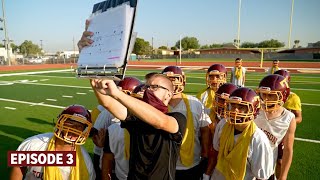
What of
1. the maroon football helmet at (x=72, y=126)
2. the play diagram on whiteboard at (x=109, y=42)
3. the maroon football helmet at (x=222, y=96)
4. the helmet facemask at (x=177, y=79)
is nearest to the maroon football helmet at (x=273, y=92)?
the maroon football helmet at (x=222, y=96)

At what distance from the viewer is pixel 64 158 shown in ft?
8.45

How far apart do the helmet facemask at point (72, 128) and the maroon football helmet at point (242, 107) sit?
4.67 feet

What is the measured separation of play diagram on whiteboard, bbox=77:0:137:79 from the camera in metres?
1.57

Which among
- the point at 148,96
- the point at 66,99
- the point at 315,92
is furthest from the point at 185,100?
the point at 315,92

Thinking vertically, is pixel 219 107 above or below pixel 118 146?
above

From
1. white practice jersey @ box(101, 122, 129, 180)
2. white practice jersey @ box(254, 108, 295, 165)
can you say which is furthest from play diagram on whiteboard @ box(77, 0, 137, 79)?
white practice jersey @ box(254, 108, 295, 165)

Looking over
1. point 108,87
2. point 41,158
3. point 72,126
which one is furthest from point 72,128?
point 108,87

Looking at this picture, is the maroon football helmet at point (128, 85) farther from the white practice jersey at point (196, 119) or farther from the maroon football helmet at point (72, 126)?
Answer: the maroon football helmet at point (72, 126)

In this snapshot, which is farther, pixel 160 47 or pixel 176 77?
pixel 160 47

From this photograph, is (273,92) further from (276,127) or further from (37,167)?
(37,167)

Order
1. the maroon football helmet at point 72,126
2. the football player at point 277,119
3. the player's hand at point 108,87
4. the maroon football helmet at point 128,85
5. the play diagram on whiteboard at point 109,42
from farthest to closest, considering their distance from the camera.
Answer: the maroon football helmet at point 128,85 < the football player at point 277,119 < the maroon football helmet at point 72,126 < the player's hand at point 108,87 < the play diagram on whiteboard at point 109,42

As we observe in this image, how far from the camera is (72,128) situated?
2.61 m

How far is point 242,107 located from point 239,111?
0.07 meters

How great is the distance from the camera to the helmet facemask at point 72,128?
2.58 metres
